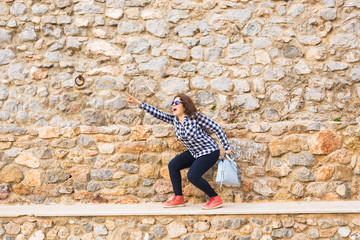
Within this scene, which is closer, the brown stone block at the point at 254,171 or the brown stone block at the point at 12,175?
the brown stone block at the point at 254,171

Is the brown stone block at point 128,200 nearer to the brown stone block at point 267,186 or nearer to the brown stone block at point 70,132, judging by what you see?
the brown stone block at point 70,132

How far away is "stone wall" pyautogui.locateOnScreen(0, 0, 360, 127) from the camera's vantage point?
424 cm

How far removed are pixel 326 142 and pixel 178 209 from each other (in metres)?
1.77

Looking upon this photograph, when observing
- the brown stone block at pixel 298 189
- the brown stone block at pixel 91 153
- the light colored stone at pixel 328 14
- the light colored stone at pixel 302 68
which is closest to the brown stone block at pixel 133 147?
the brown stone block at pixel 91 153

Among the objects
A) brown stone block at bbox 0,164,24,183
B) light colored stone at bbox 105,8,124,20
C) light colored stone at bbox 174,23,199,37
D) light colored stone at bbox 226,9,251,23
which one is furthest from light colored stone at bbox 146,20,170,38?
brown stone block at bbox 0,164,24,183

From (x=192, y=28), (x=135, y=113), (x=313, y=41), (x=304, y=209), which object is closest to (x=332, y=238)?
(x=304, y=209)

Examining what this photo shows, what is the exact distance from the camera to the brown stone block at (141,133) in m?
4.14

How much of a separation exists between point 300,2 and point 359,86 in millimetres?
1206

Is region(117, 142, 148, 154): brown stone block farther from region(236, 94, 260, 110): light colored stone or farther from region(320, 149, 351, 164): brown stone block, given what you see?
region(320, 149, 351, 164): brown stone block

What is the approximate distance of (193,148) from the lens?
12.2 feet

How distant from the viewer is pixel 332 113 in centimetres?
416

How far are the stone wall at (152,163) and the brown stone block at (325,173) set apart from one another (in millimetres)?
10

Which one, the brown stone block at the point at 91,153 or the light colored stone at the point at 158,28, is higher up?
the light colored stone at the point at 158,28

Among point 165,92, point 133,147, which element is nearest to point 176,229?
point 133,147
